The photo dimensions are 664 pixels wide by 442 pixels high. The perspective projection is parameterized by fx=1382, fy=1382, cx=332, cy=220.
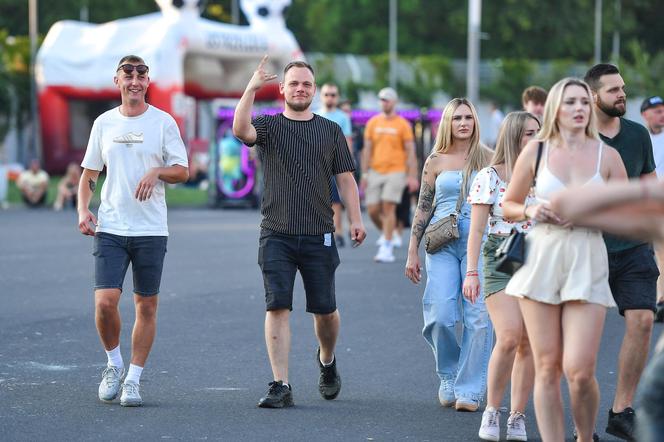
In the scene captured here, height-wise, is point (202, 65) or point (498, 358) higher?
point (202, 65)

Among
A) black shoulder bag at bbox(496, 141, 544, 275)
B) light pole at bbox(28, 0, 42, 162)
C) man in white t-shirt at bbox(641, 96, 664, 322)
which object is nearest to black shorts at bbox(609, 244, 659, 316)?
black shoulder bag at bbox(496, 141, 544, 275)

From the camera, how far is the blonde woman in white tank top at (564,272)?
18.5 ft

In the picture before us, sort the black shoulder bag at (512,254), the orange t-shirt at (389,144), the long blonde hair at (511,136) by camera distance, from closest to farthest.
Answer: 1. the black shoulder bag at (512,254)
2. the long blonde hair at (511,136)
3. the orange t-shirt at (389,144)

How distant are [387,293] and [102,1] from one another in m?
47.3

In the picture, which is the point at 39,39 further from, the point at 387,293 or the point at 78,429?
the point at 78,429

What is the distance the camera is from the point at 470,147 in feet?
25.7

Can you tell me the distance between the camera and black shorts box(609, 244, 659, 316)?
6.75 meters

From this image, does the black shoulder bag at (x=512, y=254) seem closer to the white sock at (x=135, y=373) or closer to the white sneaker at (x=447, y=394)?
the white sneaker at (x=447, y=394)

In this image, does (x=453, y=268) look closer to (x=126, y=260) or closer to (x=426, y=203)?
(x=426, y=203)

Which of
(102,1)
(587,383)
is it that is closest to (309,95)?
(587,383)

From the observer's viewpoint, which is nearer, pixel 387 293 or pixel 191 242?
pixel 387 293

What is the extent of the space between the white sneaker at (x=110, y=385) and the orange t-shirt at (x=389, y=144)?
8802 millimetres

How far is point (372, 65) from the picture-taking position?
52312mm

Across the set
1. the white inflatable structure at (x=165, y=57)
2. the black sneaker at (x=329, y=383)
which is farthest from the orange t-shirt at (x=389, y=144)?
the white inflatable structure at (x=165, y=57)
